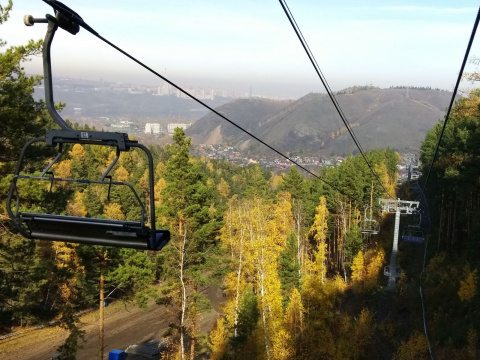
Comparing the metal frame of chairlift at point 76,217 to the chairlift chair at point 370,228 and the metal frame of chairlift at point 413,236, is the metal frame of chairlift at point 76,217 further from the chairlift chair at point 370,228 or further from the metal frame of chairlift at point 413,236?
the metal frame of chairlift at point 413,236

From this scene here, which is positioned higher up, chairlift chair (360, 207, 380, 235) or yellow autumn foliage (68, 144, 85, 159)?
yellow autumn foliage (68, 144, 85, 159)

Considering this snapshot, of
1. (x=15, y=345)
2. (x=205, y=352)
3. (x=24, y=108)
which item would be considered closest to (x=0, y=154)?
(x=24, y=108)

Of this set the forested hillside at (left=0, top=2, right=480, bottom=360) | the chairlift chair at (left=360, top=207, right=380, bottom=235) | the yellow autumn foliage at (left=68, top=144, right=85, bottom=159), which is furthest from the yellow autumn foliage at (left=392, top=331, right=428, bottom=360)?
the yellow autumn foliage at (left=68, top=144, right=85, bottom=159)

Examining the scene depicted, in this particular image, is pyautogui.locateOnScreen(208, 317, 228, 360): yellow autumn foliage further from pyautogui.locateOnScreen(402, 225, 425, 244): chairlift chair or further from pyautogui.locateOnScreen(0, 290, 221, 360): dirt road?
pyautogui.locateOnScreen(402, 225, 425, 244): chairlift chair

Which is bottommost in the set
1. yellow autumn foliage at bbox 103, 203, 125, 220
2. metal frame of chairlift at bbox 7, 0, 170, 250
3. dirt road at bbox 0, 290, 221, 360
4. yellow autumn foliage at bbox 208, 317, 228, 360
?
dirt road at bbox 0, 290, 221, 360

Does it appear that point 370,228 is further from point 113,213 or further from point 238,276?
point 113,213

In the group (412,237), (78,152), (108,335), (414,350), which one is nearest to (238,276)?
(414,350)

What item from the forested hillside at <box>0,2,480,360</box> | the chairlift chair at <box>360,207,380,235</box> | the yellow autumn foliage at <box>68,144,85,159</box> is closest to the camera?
the forested hillside at <box>0,2,480,360</box>

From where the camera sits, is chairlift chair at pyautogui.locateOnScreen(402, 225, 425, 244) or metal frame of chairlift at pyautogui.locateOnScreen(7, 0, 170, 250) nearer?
metal frame of chairlift at pyautogui.locateOnScreen(7, 0, 170, 250)

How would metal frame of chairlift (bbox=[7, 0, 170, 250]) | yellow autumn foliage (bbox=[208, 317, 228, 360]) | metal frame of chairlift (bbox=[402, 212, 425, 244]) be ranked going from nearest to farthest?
metal frame of chairlift (bbox=[7, 0, 170, 250]) < yellow autumn foliage (bbox=[208, 317, 228, 360]) < metal frame of chairlift (bbox=[402, 212, 425, 244])

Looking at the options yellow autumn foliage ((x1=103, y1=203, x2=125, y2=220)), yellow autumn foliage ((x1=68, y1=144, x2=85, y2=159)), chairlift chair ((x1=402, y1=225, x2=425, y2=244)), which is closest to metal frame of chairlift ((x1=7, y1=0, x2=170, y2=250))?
yellow autumn foliage ((x1=103, y1=203, x2=125, y2=220))

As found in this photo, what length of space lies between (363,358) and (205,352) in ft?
35.8

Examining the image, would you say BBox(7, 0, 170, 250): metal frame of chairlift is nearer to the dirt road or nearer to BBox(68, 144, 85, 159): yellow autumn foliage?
the dirt road

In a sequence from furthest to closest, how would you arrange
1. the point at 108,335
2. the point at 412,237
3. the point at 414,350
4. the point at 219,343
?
the point at 108,335, the point at 412,237, the point at 219,343, the point at 414,350
